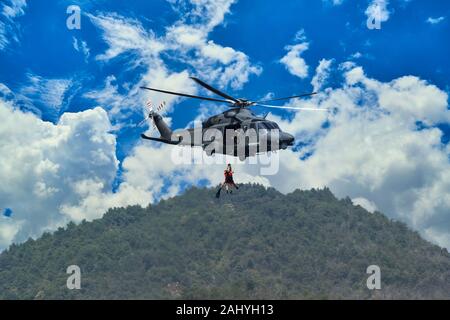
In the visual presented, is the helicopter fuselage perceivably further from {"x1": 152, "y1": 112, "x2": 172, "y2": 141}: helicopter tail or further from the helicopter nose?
{"x1": 152, "y1": 112, "x2": 172, "y2": 141}: helicopter tail

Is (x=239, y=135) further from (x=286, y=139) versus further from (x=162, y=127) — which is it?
(x=162, y=127)

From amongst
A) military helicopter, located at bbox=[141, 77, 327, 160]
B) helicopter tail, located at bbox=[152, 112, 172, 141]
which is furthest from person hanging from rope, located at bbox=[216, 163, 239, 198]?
helicopter tail, located at bbox=[152, 112, 172, 141]

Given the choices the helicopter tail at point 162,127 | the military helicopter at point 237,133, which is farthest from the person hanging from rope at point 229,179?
the helicopter tail at point 162,127

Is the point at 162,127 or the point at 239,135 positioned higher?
the point at 162,127

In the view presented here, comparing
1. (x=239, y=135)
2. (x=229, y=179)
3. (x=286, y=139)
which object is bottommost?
(x=229, y=179)

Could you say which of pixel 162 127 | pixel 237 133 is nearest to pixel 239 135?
pixel 237 133

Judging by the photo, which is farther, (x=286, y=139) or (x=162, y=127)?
(x=162, y=127)

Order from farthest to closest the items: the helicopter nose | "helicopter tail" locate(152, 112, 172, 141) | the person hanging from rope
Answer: "helicopter tail" locate(152, 112, 172, 141), the helicopter nose, the person hanging from rope

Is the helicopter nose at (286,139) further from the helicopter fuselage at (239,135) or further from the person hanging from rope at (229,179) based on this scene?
the person hanging from rope at (229,179)

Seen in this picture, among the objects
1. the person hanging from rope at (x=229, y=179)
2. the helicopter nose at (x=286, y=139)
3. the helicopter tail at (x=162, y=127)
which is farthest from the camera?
the helicopter tail at (x=162, y=127)
